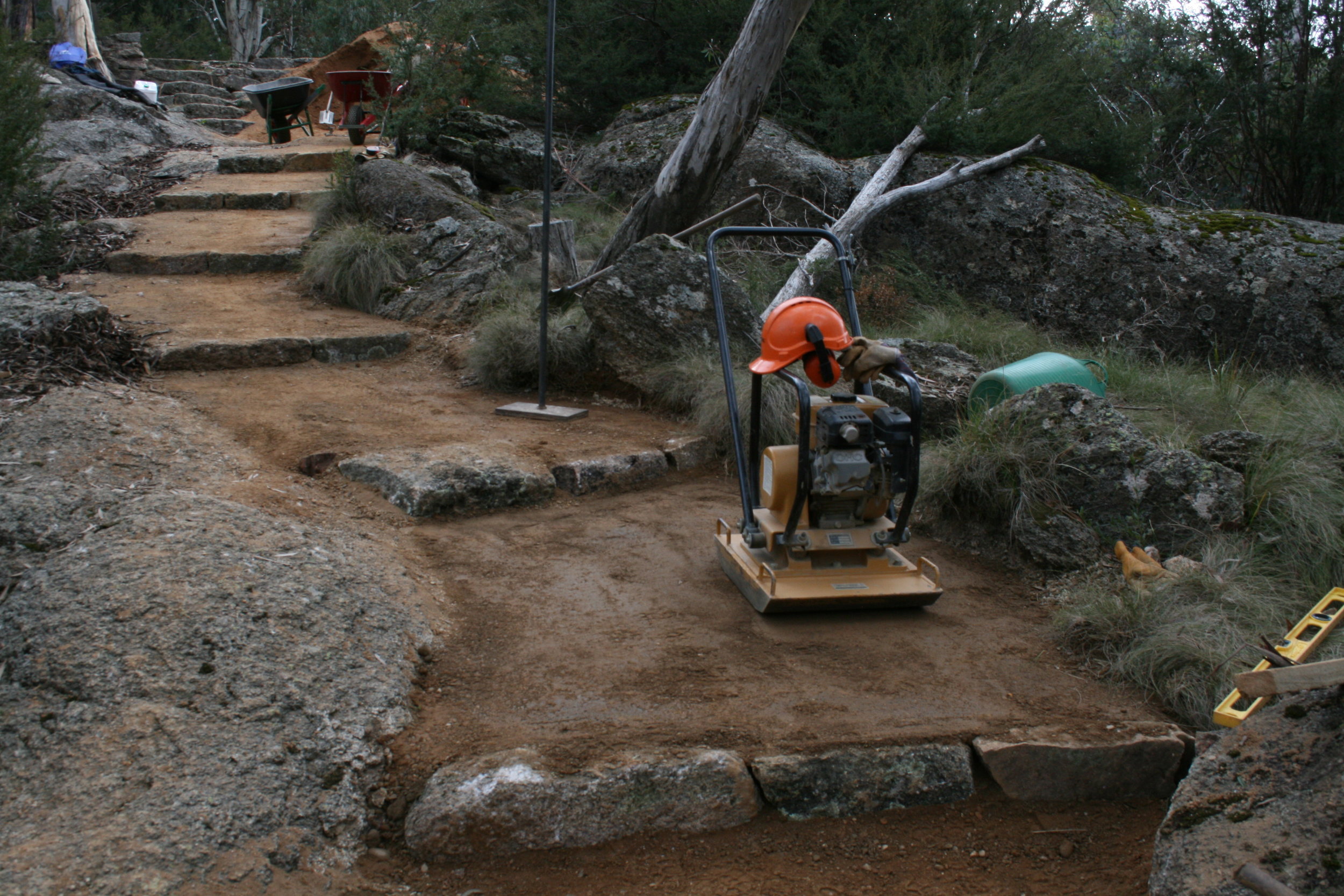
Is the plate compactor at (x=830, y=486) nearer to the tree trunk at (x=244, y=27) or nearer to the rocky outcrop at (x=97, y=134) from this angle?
the rocky outcrop at (x=97, y=134)

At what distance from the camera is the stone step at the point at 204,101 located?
19094 mm

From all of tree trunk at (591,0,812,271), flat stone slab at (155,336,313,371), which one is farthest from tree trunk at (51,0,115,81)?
tree trunk at (591,0,812,271)

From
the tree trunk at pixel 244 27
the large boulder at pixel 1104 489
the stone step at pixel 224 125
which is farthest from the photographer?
the tree trunk at pixel 244 27

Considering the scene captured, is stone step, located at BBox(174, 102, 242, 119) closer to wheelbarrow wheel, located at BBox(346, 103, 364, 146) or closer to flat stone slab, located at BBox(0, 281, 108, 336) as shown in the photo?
wheelbarrow wheel, located at BBox(346, 103, 364, 146)

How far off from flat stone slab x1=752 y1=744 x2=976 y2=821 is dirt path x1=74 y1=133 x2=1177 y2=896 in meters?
0.04

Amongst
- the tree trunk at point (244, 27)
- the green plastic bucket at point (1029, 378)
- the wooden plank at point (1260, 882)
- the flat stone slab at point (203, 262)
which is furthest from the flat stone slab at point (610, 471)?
the tree trunk at point (244, 27)

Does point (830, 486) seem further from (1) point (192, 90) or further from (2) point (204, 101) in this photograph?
(1) point (192, 90)

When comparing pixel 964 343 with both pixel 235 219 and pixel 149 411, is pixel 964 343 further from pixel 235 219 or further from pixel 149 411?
pixel 235 219

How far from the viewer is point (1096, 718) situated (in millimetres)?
2840

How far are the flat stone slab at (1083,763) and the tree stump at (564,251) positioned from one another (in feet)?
18.3

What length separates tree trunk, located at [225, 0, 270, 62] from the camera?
26891 mm

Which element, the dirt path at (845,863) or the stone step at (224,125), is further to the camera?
the stone step at (224,125)

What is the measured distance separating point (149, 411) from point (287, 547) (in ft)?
5.89

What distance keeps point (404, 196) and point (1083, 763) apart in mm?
7848
